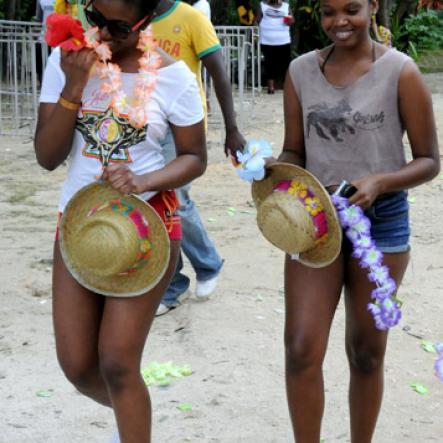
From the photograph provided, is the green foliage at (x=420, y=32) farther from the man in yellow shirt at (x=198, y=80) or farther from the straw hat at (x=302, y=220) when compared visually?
the straw hat at (x=302, y=220)

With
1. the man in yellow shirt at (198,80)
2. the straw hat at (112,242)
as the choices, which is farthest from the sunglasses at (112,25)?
the man in yellow shirt at (198,80)

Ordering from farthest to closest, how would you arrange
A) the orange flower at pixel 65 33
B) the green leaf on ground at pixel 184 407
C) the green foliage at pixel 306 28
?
the green foliage at pixel 306 28 → the green leaf on ground at pixel 184 407 → the orange flower at pixel 65 33

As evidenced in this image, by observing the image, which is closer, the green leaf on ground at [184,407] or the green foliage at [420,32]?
the green leaf on ground at [184,407]

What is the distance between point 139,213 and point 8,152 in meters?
8.07

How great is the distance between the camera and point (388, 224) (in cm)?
355

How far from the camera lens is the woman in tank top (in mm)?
3463

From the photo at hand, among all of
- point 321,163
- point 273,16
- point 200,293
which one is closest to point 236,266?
point 200,293

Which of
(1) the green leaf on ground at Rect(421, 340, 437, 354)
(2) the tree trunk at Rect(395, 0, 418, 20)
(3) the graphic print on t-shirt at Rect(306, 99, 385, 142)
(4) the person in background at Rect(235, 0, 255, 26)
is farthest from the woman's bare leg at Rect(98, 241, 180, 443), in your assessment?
(2) the tree trunk at Rect(395, 0, 418, 20)

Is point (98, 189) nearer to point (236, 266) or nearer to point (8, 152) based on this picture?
point (236, 266)

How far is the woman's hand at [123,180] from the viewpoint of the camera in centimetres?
330

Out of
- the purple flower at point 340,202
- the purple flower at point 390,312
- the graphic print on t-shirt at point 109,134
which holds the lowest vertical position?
the purple flower at point 390,312

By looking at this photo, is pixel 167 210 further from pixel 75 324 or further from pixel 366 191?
pixel 366 191

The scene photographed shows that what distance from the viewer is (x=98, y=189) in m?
3.38

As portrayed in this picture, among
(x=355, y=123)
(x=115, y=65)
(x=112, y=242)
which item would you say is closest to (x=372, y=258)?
(x=355, y=123)
